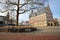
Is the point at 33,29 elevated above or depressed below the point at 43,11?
Answer: below

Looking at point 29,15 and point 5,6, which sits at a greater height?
point 5,6

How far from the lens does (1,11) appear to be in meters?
19.1

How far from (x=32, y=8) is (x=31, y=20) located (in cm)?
156

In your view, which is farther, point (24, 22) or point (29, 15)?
point (29, 15)

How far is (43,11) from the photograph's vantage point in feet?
61.3

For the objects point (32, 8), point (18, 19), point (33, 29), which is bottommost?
point (33, 29)

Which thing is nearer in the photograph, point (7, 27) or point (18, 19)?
point (7, 27)

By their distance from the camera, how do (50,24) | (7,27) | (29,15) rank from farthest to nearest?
(29,15), (50,24), (7,27)

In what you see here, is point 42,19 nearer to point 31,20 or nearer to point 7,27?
point 31,20

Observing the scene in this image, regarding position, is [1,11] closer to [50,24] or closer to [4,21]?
[4,21]

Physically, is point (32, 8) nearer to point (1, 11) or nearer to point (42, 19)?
point (42, 19)

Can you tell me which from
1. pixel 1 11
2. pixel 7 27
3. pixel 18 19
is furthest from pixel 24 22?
pixel 1 11

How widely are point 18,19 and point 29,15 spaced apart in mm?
1574

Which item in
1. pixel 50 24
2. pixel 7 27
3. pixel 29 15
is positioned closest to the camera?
pixel 7 27
